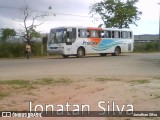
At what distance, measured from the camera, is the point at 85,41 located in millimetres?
33219

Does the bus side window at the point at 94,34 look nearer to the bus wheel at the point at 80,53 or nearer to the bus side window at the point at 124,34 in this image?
the bus wheel at the point at 80,53

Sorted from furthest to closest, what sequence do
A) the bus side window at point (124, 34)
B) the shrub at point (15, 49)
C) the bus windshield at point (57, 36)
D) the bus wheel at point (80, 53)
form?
the bus side window at point (124, 34)
the shrub at point (15, 49)
the bus wheel at point (80, 53)
the bus windshield at point (57, 36)

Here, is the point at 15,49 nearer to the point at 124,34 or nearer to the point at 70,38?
the point at 70,38

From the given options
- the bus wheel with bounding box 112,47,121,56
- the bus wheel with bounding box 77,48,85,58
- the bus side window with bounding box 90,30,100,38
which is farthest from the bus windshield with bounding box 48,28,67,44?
the bus wheel with bounding box 112,47,121,56

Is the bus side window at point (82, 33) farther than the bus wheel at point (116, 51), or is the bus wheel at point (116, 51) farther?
the bus wheel at point (116, 51)

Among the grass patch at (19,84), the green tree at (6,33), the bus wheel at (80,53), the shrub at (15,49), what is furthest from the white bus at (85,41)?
the grass patch at (19,84)

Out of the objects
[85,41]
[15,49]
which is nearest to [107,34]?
[85,41]

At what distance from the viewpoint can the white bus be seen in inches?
1248

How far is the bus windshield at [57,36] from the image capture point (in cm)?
3151

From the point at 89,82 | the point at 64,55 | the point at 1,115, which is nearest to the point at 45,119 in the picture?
the point at 1,115

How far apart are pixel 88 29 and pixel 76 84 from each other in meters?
21.8

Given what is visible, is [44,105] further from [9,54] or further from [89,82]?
[9,54]

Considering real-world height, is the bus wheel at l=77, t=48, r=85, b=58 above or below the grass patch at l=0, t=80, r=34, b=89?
below

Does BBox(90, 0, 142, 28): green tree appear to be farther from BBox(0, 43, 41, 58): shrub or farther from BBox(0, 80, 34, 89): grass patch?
BBox(0, 80, 34, 89): grass patch
